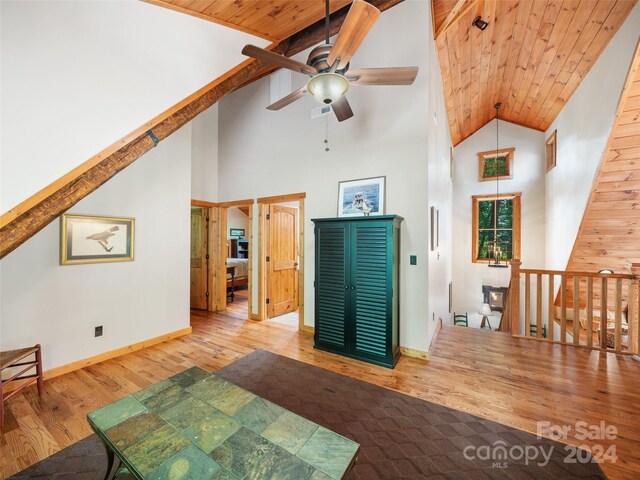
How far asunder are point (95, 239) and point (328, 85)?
3009 millimetres

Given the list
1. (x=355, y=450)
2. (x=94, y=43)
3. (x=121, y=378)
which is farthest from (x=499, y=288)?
(x=94, y=43)

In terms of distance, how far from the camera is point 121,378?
264 cm

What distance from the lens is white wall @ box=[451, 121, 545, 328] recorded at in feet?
19.9

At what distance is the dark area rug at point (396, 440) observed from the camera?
1.60 metres

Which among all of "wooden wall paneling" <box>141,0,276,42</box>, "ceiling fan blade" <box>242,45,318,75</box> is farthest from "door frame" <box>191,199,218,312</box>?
"ceiling fan blade" <box>242,45,318,75</box>

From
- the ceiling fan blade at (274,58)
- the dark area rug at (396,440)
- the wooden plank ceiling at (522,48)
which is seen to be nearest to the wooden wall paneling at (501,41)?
the wooden plank ceiling at (522,48)

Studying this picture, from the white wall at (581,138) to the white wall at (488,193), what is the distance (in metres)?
0.34

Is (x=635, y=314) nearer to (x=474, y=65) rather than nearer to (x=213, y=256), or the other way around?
(x=474, y=65)

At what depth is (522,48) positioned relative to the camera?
3533 mm

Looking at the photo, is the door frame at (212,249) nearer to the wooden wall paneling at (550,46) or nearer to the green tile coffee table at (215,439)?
the green tile coffee table at (215,439)

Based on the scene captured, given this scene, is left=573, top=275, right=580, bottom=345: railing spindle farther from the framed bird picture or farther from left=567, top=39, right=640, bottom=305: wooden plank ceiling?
the framed bird picture

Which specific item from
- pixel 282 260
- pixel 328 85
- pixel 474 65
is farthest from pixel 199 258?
pixel 474 65

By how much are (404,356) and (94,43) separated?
150 inches

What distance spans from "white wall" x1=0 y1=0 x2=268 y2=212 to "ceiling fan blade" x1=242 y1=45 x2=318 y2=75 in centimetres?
46
